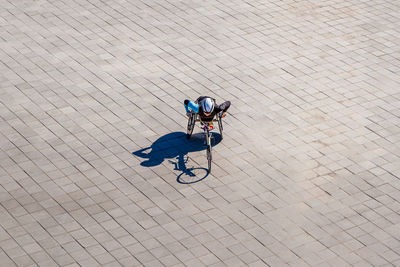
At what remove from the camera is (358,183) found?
1525 cm

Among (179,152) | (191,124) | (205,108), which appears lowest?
(179,152)

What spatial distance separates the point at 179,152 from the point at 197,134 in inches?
31.5

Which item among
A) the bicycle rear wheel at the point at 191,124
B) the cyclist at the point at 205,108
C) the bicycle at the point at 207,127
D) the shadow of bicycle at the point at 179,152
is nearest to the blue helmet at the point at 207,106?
the cyclist at the point at 205,108

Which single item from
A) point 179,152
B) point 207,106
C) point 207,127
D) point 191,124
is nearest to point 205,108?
point 207,106

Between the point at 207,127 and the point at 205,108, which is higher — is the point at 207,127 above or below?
below

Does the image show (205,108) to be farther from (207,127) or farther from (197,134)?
(197,134)

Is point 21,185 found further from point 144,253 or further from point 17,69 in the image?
point 17,69

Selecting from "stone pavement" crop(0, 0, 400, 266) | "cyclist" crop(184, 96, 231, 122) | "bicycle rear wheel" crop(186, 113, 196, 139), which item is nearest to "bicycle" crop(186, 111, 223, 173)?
"bicycle rear wheel" crop(186, 113, 196, 139)

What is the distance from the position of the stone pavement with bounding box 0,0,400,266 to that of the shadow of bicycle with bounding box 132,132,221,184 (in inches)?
1.7

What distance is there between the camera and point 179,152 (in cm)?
1603

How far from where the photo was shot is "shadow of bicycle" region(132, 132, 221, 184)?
605 inches

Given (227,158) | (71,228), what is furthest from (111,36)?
(71,228)

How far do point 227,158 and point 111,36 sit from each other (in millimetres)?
6472

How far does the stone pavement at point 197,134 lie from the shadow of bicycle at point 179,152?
43 mm
